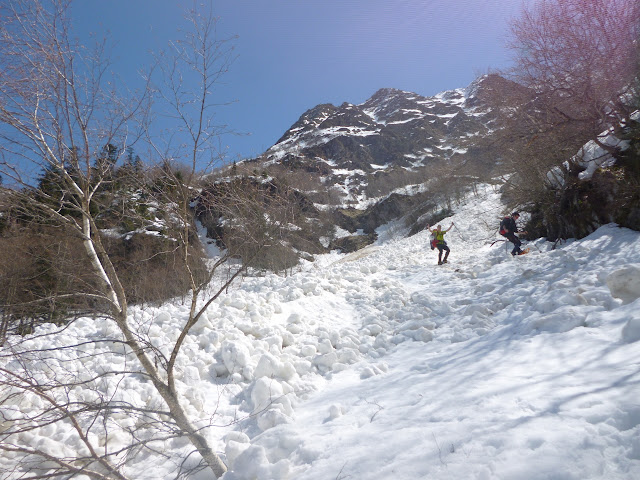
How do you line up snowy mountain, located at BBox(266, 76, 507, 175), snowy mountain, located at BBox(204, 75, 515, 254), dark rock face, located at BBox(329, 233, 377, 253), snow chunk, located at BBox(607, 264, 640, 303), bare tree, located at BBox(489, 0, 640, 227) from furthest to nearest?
snowy mountain, located at BBox(266, 76, 507, 175) → dark rock face, located at BBox(329, 233, 377, 253) → bare tree, located at BBox(489, 0, 640, 227) → snowy mountain, located at BBox(204, 75, 515, 254) → snow chunk, located at BBox(607, 264, 640, 303)

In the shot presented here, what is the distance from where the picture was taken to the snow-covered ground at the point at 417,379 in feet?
6.08

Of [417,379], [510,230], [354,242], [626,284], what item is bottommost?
[417,379]

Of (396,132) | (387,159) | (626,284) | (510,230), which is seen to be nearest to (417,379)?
(626,284)

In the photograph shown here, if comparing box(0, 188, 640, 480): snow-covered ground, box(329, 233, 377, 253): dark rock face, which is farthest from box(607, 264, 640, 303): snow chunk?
box(329, 233, 377, 253): dark rock face

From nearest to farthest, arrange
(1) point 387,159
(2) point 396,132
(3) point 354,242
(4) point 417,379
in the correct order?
(4) point 417,379 < (3) point 354,242 < (1) point 387,159 < (2) point 396,132

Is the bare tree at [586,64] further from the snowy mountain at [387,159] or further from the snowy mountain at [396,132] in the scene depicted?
the snowy mountain at [396,132]

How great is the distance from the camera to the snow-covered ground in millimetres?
1854

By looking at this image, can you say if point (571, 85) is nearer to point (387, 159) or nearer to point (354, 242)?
point (354, 242)

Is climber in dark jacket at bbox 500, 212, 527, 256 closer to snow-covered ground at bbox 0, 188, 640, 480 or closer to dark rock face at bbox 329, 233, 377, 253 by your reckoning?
snow-covered ground at bbox 0, 188, 640, 480

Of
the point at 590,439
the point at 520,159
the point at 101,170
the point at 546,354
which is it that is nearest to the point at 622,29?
the point at 520,159

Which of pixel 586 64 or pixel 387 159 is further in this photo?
pixel 387 159

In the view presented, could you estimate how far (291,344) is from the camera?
5.07 metres

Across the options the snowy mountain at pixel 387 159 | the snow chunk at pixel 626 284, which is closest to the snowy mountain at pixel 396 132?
the snowy mountain at pixel 387 159

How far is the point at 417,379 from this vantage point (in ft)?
11.3
